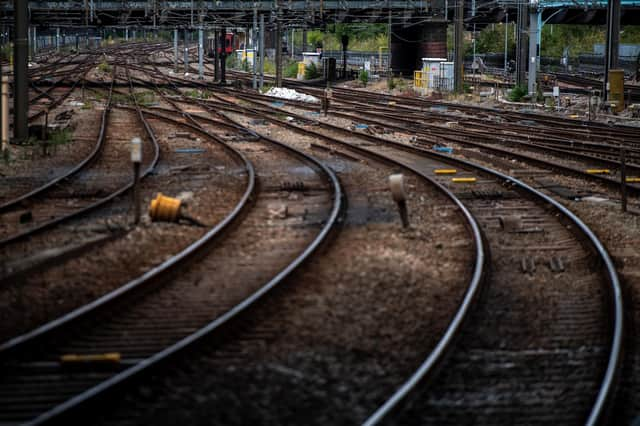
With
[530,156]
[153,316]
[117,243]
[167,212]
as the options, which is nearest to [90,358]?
[153,316]

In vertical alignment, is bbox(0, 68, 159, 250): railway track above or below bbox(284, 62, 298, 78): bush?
below

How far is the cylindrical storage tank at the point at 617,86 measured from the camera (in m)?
34.3

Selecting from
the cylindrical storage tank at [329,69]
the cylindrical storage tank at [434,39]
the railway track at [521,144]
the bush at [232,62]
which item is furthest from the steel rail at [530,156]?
the bush at [232,62]

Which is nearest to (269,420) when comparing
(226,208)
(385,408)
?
(385,408)

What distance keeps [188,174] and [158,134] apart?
7870mm

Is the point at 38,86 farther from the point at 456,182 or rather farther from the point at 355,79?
the point at 456,182

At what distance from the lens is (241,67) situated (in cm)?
8050

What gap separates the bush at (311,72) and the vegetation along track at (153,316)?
51505 millimetres

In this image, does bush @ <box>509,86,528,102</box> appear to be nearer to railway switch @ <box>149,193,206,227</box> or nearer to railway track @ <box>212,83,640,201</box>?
railway track @ <box>212,83,640,201</box>

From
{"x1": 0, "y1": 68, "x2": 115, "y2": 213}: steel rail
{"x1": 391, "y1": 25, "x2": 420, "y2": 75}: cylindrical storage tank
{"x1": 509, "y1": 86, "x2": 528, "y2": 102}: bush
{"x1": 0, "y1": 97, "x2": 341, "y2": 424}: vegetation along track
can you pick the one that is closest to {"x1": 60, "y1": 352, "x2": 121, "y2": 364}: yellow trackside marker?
{"x1": 0, "y1": 97, "x2": 341, "y2": 424}: vegetation along track

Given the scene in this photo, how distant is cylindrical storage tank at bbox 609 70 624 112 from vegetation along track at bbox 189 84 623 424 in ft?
72.0

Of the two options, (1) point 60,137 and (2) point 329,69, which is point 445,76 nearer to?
(2) point 329,69

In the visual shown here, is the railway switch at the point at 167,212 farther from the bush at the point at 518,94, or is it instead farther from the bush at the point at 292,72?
the bush at the point at 292,72

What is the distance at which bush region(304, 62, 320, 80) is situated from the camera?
6425cm
